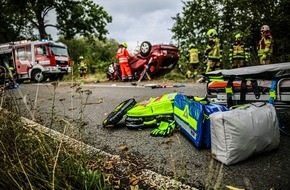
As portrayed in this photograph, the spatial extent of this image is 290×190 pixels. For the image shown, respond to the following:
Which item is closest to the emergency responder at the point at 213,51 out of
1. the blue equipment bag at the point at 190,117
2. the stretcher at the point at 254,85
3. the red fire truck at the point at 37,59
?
the stretcher at the point at 254,85

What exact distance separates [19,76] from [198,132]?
1596cm

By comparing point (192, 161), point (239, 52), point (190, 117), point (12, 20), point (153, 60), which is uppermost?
point (12, 20)

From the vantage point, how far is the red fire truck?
627 inches

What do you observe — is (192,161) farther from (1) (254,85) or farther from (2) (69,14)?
(2) (69,14)

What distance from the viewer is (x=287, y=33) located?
12.4 metres

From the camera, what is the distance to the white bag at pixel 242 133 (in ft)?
7.59

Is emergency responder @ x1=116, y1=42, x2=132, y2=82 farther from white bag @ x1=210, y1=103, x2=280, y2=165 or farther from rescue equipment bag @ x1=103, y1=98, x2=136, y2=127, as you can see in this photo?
white bag @ x1=210, y1=103, x2=280, y2=165

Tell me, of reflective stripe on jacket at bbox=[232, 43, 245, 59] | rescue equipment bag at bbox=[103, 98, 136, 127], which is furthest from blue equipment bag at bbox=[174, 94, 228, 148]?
reflective stripe on jacket at bbox=[232, 43, 245, 59]

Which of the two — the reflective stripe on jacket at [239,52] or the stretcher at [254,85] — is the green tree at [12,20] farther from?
the stretcher at [254,85]

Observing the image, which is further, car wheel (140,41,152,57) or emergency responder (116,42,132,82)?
emergency responder (116,42,132,82)

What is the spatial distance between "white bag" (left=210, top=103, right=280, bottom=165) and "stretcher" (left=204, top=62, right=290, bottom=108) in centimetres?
57

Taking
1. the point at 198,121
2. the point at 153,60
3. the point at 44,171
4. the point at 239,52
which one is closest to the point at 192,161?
the point at 198,121

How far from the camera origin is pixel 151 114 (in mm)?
3619

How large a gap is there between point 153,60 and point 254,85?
814 cm
